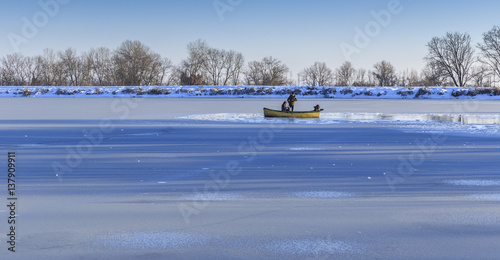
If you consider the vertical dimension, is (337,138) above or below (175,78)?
below

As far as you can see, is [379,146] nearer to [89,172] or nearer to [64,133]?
[89,172]

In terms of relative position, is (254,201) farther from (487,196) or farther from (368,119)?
(368,119)

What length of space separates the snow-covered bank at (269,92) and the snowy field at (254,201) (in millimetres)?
53461

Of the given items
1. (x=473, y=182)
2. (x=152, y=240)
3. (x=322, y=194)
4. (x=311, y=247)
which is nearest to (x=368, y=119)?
(x=473, y=182)

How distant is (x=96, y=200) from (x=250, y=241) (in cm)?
251

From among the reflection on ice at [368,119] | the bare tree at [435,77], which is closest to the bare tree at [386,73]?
the bare tree at [435,77]

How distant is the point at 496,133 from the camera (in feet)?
53.1

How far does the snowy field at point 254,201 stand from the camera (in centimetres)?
457

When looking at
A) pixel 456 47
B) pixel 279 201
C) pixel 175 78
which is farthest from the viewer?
pixel 175 78

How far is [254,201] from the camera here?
6414mm

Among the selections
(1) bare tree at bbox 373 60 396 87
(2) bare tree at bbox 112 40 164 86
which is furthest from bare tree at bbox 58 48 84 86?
(1) bare tree at bbox 373 60 396 87

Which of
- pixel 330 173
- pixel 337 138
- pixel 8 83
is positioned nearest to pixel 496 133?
pixel 337 138

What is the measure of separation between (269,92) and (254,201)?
6358 cm

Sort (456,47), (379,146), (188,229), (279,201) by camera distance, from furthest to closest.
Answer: (456,47), (379,146), (279,201), (188,229)
